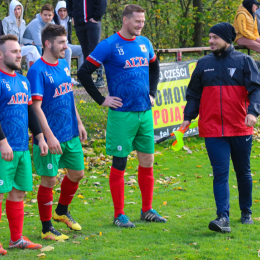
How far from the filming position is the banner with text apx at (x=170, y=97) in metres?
10.1

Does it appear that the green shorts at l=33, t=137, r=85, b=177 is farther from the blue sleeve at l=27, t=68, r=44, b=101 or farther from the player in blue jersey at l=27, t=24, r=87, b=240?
the blue sleeve at l=27, t=68, r=44, b=101

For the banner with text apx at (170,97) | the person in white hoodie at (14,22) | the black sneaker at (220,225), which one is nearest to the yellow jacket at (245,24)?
the banner with text apx at (170,97)

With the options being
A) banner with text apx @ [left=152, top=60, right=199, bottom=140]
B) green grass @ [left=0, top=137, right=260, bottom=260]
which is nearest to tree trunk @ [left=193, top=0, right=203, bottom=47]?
banner with text apx @ [left=152, top=60, right=199, bottom=140]

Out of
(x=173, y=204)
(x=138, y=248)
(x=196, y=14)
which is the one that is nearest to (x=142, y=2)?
(x=196, y=14)

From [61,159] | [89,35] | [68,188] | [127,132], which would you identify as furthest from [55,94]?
[89,35]

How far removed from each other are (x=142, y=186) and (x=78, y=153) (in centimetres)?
104

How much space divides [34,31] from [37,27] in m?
0.11

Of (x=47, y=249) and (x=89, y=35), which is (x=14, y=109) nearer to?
(x=47, y=249)

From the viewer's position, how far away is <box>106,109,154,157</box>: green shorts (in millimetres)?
5301

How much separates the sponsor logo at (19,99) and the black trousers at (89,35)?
5.27 metres

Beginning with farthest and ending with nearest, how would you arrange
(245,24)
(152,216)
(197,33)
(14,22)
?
1. (197,33)
2. (245,24)
3. (14,22)
4. (152,216)

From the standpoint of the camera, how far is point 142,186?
560 centimetres

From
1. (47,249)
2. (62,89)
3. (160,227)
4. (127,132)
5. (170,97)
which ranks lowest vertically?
(160,227)

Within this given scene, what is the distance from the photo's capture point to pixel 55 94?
15.8 ft
